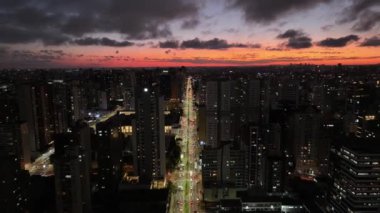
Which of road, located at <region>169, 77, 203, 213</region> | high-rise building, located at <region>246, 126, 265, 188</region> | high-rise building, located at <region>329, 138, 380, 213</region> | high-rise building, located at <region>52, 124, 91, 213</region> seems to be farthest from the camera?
high-rise building, located at <region>246, 126, 265, 188</region>

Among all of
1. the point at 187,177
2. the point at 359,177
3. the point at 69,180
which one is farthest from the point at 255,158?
the point at 69,180

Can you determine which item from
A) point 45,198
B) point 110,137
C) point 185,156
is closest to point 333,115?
point 185,156

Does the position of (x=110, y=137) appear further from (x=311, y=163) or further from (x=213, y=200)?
(x=311, y=163)

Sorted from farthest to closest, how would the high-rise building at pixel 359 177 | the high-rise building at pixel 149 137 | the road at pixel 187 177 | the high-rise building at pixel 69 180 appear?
the high-rise building at pixel 149 137, the road at pixel 187 177, the high-rise building at pixel 359 177, the high-rise building at pixel 69 180

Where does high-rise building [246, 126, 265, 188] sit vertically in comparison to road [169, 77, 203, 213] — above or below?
above

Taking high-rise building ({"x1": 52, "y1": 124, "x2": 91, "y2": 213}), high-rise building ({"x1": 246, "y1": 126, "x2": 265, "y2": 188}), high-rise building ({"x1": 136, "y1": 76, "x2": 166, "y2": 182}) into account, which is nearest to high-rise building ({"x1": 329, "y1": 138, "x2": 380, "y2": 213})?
high-rise building ({"x1": 246, "y1": 126, "x2": 265, "y2": 188})

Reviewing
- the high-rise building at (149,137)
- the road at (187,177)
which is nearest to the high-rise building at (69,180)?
the road at (187,177)

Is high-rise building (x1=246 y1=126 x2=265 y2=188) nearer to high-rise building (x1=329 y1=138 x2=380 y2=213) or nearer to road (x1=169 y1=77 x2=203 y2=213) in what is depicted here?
road (x1=169 y1=77 x2=203 y2=213)

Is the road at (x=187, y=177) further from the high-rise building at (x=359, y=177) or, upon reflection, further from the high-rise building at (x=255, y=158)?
the high-rise building at (x=359, y=177)
